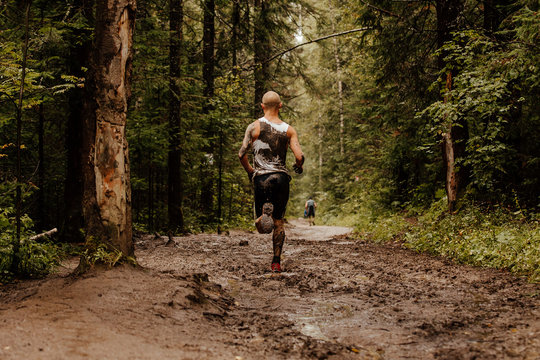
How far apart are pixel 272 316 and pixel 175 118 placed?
934 cm

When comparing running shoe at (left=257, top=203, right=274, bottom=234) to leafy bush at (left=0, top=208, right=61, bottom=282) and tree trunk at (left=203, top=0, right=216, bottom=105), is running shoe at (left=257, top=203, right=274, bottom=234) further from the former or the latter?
tree trunk at (left=203, top=0, right=216, bottom=105)

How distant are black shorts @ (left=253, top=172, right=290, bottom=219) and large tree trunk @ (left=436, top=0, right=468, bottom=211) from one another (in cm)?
531

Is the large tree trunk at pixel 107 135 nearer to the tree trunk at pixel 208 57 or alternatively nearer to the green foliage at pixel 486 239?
the green foliage at pixel 486 239

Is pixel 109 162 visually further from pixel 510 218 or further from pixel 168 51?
pixel 168 51

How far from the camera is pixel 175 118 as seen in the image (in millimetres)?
12000

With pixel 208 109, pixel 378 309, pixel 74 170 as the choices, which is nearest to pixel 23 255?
pixel 74 170

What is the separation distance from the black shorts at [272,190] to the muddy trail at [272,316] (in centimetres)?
108

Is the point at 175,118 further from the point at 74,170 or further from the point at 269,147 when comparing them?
the point at 269,147

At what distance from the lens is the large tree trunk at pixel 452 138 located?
937 cm

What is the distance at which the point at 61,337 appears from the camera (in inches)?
102

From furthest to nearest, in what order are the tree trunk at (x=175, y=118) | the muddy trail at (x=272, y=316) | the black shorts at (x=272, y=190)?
the tree trunk at (x=175, y=118) → the black shorts at (x=272, y=190) → the muddy trail at (x=272, y=316)

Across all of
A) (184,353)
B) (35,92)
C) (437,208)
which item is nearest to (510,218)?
(437,208)

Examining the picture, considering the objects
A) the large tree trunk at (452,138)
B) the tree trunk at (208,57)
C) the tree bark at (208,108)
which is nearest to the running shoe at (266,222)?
the large tree trunk at (452,138)

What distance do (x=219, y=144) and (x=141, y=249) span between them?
18.8 feet
